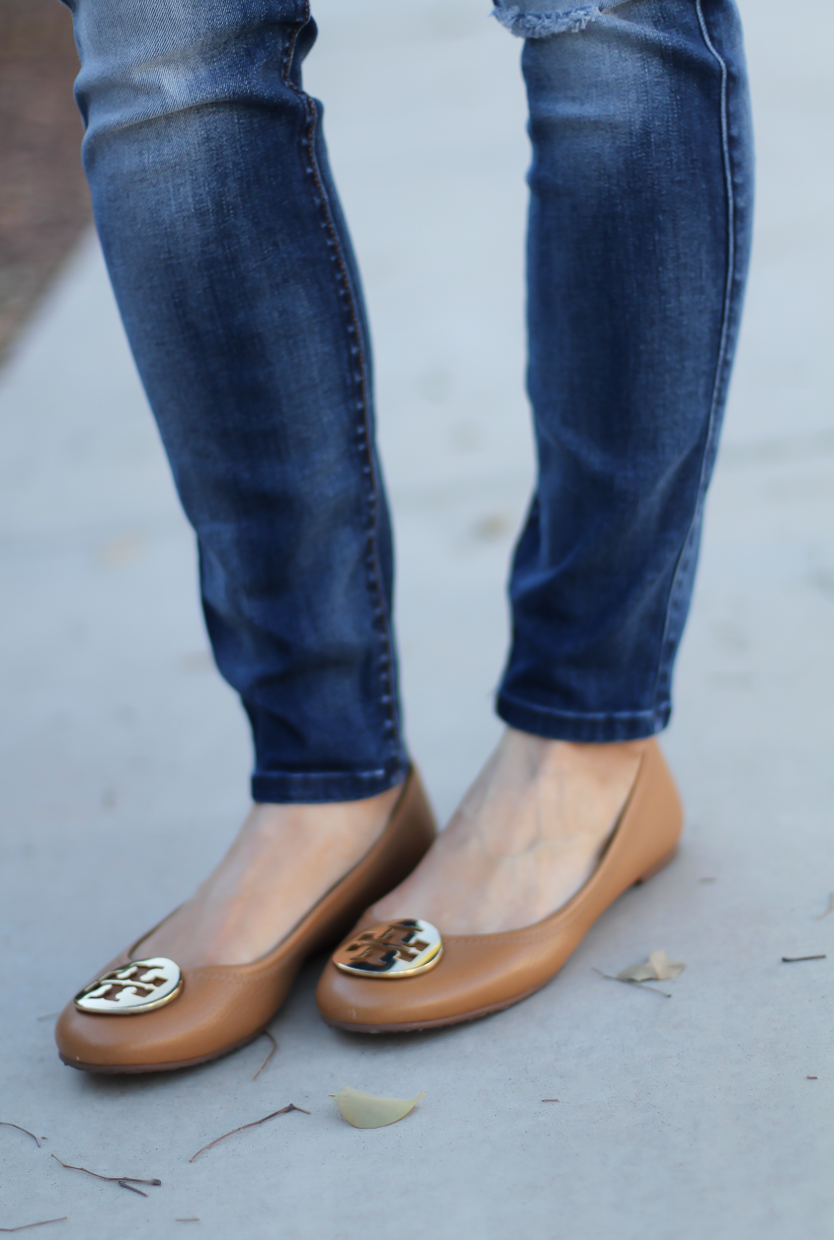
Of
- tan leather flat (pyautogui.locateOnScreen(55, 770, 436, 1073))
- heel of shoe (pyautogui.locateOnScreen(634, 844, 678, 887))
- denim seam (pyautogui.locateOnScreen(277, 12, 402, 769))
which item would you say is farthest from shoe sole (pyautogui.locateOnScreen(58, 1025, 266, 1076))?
heel of shoe (pyautogui.locateOnScreen(634, 844, 678, 887))

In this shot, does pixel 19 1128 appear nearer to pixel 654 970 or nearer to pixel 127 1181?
pixel 127 1181

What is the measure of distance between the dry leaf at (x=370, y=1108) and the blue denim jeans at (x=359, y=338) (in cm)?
22

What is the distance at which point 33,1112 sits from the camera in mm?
716

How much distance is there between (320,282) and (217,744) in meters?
0.65

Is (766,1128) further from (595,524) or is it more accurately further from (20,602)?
(20,602)

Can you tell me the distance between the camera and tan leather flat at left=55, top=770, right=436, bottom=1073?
711 mm

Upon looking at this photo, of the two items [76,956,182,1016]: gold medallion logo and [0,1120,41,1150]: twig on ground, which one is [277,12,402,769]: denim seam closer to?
[76,956,182,1016]: gold medallion logo

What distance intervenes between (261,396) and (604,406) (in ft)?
0.77

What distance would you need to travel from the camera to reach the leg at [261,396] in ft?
2.27

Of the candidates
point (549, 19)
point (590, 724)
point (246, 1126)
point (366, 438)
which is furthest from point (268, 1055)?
point (549, 19)

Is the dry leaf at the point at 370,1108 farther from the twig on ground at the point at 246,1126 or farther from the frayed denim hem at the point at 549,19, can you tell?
the frayed denim hem at the point at 549,19

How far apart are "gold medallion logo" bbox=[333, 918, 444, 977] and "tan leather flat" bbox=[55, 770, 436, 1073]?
5 cm

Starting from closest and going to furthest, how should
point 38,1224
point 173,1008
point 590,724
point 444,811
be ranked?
1. point 38,1224
2. point 173,1008
3. point 590,724
4. point 444,811

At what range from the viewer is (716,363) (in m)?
0.76
